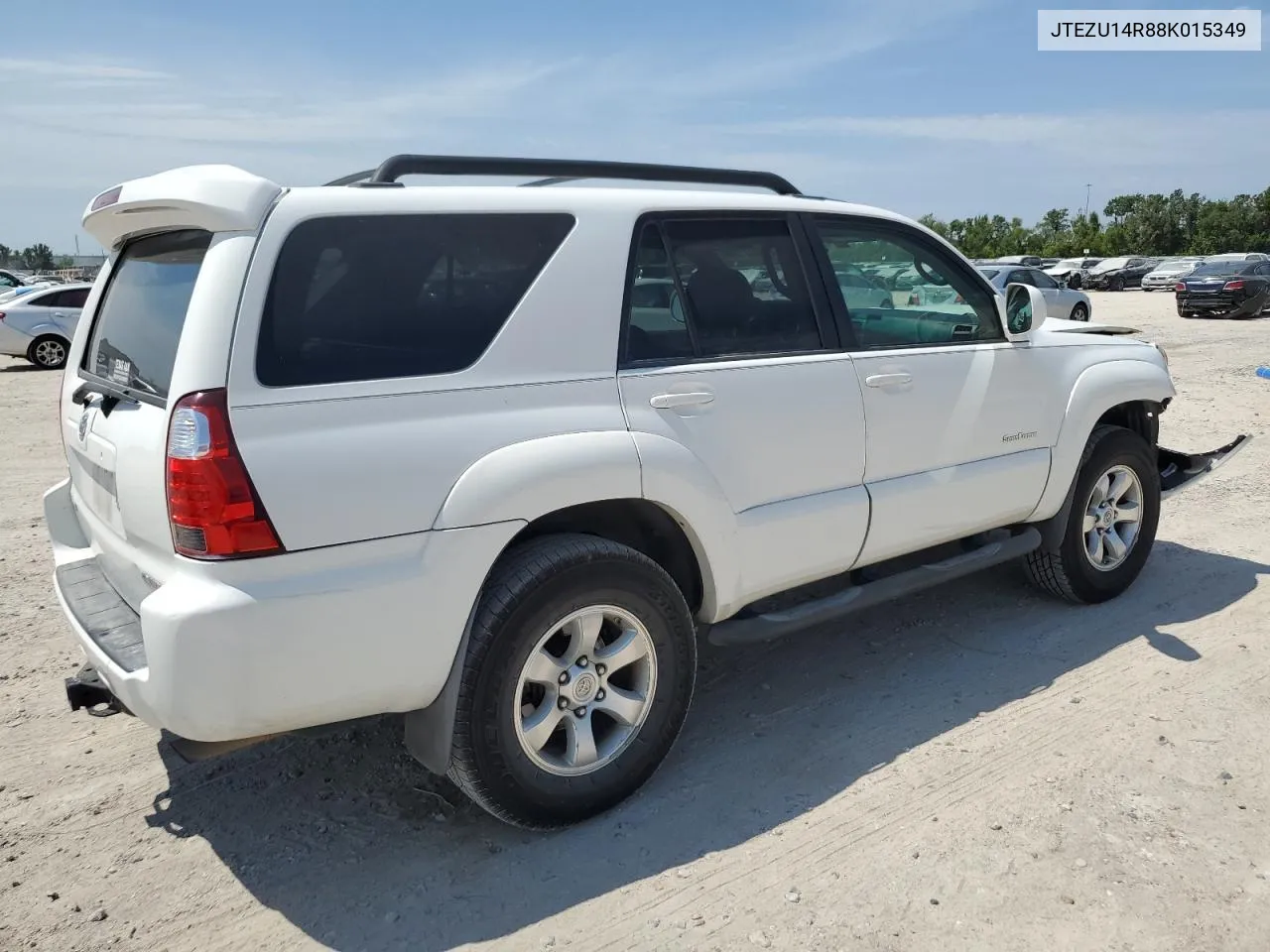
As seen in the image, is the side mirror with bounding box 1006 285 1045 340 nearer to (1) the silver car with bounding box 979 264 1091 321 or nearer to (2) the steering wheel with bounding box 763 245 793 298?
(2) the steering wheel with bounding box 763 245 793 298

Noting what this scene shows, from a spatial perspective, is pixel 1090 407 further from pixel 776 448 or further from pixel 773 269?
pixel 776 448

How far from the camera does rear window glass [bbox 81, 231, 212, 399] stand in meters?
2.71

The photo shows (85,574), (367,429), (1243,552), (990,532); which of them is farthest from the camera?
(1243,552)

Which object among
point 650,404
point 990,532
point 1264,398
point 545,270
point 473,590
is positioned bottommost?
point 1264,398

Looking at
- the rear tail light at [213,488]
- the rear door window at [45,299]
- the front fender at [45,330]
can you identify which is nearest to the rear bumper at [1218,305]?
the rear door window at [45,299]

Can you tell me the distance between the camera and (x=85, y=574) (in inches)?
127

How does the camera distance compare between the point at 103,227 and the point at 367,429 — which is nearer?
the point at 367,429

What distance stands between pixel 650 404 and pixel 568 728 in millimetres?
1039

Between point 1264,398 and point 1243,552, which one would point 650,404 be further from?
point 1264,398

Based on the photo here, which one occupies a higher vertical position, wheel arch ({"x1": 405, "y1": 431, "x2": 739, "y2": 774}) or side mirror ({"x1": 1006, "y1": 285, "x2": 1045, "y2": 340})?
side mirror ({"x1": 1006, "y1": 285, "x2": 1045, "y2": 340})

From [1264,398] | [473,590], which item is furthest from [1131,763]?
[1264,398]

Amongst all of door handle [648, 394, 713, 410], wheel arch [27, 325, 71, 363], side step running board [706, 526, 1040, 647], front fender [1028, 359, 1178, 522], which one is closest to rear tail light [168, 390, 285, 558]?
door handle [648, 394, 713, 410]

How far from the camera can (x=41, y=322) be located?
55.4 ft

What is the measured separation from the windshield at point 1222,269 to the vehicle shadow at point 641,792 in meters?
24.3
